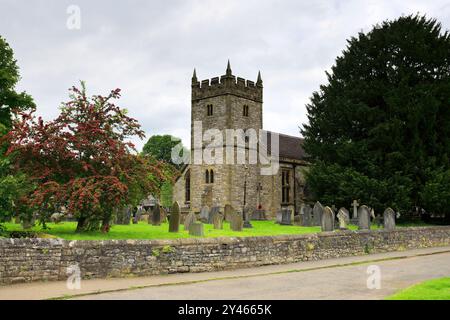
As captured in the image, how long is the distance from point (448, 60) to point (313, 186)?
36.0 feet

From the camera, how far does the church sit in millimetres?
41312

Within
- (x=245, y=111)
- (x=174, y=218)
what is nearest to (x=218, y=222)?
(x=174, y=218)

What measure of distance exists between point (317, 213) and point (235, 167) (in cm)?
1675

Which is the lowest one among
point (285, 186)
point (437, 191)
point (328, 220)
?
point (328, 220)

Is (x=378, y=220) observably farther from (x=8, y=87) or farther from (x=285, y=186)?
(x=8, y=87)

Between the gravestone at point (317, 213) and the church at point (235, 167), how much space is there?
1555cm

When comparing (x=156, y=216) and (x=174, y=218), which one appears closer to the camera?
(x=174, y=218)

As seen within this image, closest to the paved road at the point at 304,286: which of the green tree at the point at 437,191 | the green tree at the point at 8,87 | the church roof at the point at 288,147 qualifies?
the green tree at the point at 437,191

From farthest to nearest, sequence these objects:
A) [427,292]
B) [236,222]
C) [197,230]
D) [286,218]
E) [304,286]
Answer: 1. [286,218]
2. [236,222]
3. [197,230]
4. [304,286]
5. [427,292]

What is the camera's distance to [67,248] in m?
12.7

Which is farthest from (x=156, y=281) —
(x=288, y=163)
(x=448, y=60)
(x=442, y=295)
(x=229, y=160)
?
(x=288, y=163)

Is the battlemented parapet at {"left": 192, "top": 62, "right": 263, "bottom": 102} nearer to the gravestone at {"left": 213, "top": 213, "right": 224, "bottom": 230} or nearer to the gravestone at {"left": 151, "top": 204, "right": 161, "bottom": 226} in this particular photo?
the gravestone at {"left": 151, "top": 204, "right": 161, "bottom": 226}

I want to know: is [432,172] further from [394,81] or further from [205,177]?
[205,177]

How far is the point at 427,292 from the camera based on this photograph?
990 centimetres
